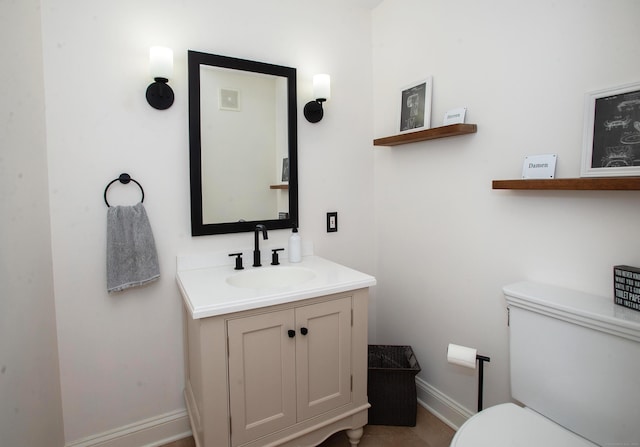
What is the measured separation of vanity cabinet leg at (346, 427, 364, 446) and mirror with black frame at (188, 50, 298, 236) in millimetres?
1075

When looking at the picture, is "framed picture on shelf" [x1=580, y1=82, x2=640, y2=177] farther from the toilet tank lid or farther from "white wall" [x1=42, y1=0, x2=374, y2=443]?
"white wall" [x1=42, y1=0, x2=374, y2=443]

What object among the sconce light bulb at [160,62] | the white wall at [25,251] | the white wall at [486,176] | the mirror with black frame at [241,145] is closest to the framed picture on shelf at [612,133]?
the white wall at [486,176]

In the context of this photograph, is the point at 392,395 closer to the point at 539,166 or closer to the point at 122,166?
the point at 539,166

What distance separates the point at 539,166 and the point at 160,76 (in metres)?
1.61

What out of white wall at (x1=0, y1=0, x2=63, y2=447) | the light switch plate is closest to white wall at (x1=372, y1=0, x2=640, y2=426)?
the light switch plate

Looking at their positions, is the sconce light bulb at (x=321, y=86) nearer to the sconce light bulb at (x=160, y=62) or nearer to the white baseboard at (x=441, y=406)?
the sconce light bulb at (x=160, y=62)

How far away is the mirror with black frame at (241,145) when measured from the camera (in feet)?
5.60

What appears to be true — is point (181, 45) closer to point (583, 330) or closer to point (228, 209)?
point (228, 209)

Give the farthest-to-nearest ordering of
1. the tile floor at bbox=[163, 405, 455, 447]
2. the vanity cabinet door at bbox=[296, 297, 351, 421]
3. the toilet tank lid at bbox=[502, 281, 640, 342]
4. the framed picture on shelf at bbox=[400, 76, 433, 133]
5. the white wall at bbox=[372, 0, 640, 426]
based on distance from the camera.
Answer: the framed picture on shelf at bbox=[400, 76, 433, 133], the tile floor at bbox=[163, 405, 455, 447], the vanity cabinet door at bbox=[296, 297, 351, 421], the white wall at bbox=[372, 0, 640, 426], the toilet tank lid at bbox=[502, 281, 640, 342]

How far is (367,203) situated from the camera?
7.47ft

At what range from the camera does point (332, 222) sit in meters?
2.14

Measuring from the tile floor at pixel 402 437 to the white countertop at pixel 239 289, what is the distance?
2.67 ft

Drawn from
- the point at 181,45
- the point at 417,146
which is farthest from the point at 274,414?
the point at 181,45

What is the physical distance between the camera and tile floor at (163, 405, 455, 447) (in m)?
1.70
